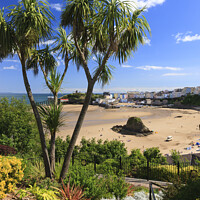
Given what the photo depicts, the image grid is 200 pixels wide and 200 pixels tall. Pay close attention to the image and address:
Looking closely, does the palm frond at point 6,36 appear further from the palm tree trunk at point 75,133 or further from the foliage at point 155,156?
the foliage at point 155,156

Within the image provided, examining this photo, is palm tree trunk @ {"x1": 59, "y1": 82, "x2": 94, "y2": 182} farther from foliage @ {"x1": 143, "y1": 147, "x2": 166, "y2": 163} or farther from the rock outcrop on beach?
the rock outcrop on beach

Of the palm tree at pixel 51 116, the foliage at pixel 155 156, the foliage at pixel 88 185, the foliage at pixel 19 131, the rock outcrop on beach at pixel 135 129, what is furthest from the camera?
the rock outcrop on beach at pixel 135 129

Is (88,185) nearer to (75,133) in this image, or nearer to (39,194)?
(39,194)

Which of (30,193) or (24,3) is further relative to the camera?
(24,3)

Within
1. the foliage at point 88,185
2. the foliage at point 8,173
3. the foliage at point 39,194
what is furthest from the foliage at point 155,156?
the foliage at point 8,173

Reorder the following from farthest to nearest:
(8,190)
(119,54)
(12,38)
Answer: (119,54) < (12,38) < (8,190)

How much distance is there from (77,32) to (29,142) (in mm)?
9782

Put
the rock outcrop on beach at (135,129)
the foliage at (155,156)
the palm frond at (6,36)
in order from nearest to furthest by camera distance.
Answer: the palm frond at (6,36), the foliage at (155,156), the rock outcrop on beach at (135,129)

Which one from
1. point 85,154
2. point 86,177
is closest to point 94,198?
point 86,177

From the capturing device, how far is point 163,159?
11391 millimetres

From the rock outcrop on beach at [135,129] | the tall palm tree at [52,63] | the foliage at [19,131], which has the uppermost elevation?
the tall palm tree at [52,63]

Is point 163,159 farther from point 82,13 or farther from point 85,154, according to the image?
point 82,13

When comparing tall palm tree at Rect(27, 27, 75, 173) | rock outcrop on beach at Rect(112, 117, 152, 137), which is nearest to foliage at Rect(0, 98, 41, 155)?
tall palm tree at Rect(27, 27, 75, 173)

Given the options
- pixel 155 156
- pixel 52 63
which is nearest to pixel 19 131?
pixel 52 63
